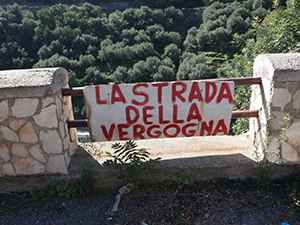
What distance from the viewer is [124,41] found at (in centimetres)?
3484

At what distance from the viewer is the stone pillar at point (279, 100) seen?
1.80 meters

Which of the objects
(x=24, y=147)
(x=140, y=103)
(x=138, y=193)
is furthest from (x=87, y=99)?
(x=138, y=193)

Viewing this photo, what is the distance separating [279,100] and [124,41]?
115 ft

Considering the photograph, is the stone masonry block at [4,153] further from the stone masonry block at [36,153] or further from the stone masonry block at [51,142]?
the stone masonry block at [51,142]

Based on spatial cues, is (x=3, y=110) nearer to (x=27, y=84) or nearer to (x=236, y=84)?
(x=27, y=84)

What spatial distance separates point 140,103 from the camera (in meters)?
2.06

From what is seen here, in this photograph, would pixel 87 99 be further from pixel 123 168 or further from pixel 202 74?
pixel 202 74

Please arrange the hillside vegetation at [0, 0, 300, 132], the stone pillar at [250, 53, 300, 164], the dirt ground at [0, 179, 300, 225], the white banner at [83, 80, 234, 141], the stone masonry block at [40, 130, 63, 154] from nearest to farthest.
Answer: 1. the dirt ground at [0, 179, 300, 225]
2. the stone pillar at [250, 53, 300, 164]
3. the stone masonry block at [40, 130, 63, 154]
4. the white banner at [83, 80, 234, 141]
5. the hillside vegetation at [0, 0, 300, 132]

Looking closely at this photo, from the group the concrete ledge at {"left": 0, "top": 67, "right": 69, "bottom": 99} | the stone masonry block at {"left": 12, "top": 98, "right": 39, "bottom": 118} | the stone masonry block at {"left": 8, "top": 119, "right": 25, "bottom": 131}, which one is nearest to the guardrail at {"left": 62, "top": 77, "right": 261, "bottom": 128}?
the concrete ledge at {"left": 0, "top": 67, "right": 69, "bottom": 99}

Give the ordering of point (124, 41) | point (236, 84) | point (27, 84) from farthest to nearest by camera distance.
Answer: point (124, 41), point (236, 84), point (27, 84)

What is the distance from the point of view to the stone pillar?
180cm

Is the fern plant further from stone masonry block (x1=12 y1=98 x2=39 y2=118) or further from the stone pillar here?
the stone pillar

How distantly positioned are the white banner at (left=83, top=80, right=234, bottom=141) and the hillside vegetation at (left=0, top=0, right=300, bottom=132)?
69.5ft

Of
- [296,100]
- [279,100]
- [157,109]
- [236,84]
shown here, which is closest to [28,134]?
[157,109]
